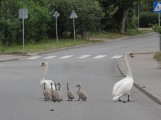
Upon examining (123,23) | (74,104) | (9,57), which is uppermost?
(123,23)

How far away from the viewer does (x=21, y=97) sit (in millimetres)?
16094

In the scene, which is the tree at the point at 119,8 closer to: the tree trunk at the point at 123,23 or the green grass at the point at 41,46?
the tree trunk at the point at 123,23

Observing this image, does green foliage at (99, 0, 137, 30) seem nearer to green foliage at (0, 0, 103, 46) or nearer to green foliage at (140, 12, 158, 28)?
green foliage at (0, 0, 103, 46)

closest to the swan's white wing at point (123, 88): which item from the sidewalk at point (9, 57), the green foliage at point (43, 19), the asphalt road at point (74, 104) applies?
the asphalt road at point (74, 104)

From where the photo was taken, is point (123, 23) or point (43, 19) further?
point (123, 23)

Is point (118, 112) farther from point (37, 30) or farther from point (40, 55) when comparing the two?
point (37, 30)

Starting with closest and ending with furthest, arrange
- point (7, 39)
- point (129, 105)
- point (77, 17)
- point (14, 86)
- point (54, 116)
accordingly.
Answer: point (54, 116), point (129, 105), point (14, 86), point (7, 39), point (77, 17)

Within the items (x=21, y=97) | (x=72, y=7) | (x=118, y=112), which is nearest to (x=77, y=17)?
(x=72, y=7)

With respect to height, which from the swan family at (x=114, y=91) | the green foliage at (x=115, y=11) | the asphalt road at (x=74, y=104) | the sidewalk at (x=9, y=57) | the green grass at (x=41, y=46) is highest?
the green foliage at (x=115, y=11)

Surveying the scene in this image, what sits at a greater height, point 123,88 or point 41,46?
point 123,88

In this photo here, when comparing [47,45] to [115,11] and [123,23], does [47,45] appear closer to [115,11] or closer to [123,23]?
[115,11]

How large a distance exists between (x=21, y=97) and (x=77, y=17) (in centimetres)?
4036

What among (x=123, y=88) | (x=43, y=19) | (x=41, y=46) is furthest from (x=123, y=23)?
(x=123, y=88)

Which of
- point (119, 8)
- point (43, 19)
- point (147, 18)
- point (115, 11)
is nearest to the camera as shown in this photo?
point (43, 19)
